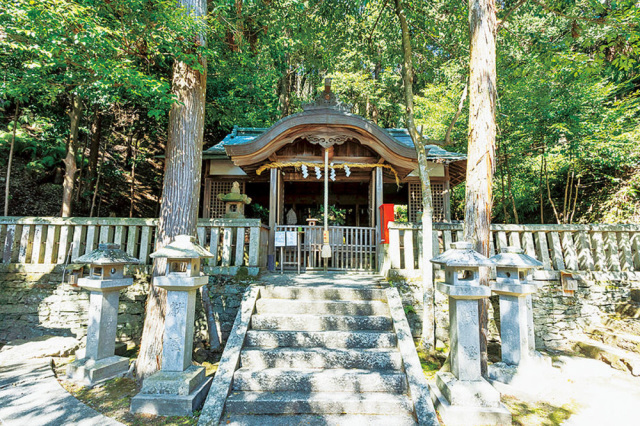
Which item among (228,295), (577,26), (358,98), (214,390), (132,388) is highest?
(358,98)

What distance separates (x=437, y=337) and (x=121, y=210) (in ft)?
38.2

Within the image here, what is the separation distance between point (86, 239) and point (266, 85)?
7879mm

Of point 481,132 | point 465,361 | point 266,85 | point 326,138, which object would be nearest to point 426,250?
point 481,132

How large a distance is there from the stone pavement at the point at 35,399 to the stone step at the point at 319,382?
4.31ft

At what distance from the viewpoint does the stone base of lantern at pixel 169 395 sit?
3254 mm

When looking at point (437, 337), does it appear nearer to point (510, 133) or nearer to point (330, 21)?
point (330, 21)

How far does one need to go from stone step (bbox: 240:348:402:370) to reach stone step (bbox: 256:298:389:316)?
795 millimetres

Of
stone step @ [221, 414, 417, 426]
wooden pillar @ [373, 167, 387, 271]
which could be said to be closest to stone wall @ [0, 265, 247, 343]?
stone step @ [221, 414, 417, 426]

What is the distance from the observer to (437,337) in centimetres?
532

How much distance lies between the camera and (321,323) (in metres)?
4.38

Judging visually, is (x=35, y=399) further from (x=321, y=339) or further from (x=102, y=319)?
(x=321, y=339)

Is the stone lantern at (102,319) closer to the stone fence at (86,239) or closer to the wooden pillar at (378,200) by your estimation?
the stone fence at (86,239)

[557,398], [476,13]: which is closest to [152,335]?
[557,398]

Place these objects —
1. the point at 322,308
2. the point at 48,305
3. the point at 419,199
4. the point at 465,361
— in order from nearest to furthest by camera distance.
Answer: the point at 465,361 → the point at 322,308 → the point at 48,305 → the point at 419,199
